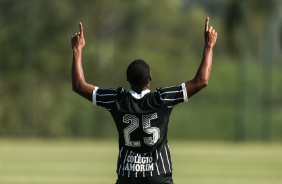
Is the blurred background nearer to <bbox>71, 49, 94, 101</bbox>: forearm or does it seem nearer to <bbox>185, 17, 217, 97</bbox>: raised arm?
<bbox>71, 49, 94, 101</bbox>: forearm

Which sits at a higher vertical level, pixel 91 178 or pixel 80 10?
pixel 80 10

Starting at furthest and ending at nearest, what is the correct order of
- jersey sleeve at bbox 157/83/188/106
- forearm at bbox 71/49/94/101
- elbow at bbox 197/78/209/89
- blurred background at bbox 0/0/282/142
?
1. blurred background at bbox 0/0/282/142
2. forearm at bbox 71/49/94/101
3. jersey sleeve at bbox 157/83/188/106
4. elbow at bbox 197/78/209/89

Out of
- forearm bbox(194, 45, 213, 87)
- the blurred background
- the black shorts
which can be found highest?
the blurred background

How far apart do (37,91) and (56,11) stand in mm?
5321

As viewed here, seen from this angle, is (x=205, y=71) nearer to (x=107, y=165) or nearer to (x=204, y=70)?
(x=204, y=70)

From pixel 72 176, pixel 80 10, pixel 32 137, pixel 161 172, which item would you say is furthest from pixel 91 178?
pixel 80 10

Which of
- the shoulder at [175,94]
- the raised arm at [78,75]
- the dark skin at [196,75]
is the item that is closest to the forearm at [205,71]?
the dark skin at [196,75]

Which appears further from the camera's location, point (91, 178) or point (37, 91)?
point (37, 91)

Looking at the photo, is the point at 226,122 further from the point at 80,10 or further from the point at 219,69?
the point at 80,10

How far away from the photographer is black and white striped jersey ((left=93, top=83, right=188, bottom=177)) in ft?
24.3

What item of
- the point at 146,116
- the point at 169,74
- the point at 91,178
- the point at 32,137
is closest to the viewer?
the point at 146,116

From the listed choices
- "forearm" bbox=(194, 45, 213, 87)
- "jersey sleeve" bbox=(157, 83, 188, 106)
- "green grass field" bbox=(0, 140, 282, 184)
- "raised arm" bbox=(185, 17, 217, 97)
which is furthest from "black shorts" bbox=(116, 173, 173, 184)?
"green grass field" bbox=(0, 140, 282, 184)

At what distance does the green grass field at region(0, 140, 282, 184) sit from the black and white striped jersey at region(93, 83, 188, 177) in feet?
32.8

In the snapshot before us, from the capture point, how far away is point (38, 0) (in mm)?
39875
